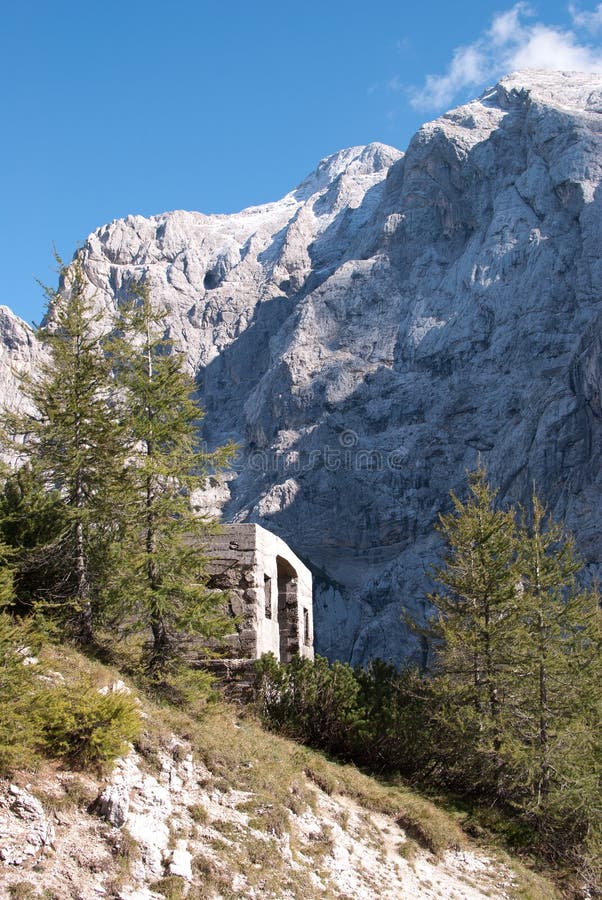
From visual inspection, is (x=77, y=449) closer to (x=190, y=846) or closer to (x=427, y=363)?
(x=190, y=846)

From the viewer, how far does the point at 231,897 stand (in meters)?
8.18

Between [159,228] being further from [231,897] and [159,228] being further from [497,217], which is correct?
[231,897]

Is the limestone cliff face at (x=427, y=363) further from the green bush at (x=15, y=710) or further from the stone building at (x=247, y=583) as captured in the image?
the green bush at (x=15, y=710)

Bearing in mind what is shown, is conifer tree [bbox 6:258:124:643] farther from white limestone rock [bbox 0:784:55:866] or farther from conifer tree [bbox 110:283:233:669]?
white limestone rock [bbox 0:784:55:866]

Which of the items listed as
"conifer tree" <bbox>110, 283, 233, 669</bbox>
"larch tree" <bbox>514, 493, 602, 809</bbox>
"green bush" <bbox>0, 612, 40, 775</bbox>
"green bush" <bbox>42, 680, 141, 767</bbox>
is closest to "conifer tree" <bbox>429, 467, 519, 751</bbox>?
"larch tree" <bbox>514, 493, 602, 809</bbox>

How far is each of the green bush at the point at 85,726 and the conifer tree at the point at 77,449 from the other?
3596 mm

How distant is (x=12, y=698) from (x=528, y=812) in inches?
340

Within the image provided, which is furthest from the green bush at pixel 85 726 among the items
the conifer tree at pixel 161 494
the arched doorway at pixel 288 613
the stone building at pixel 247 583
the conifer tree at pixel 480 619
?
the arched doorway at pixel 288 613

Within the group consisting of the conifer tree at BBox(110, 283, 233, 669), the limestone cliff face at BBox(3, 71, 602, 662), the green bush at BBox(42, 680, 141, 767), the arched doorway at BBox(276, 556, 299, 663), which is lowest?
the green bush at BBox(42, 680, 141, 767)

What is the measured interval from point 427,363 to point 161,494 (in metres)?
96.0

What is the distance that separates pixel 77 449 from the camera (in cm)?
1302

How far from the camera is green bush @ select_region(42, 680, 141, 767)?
28.4 ft

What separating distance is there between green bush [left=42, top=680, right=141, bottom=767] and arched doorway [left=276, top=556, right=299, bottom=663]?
902 cm

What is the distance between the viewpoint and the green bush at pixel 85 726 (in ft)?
28.4
